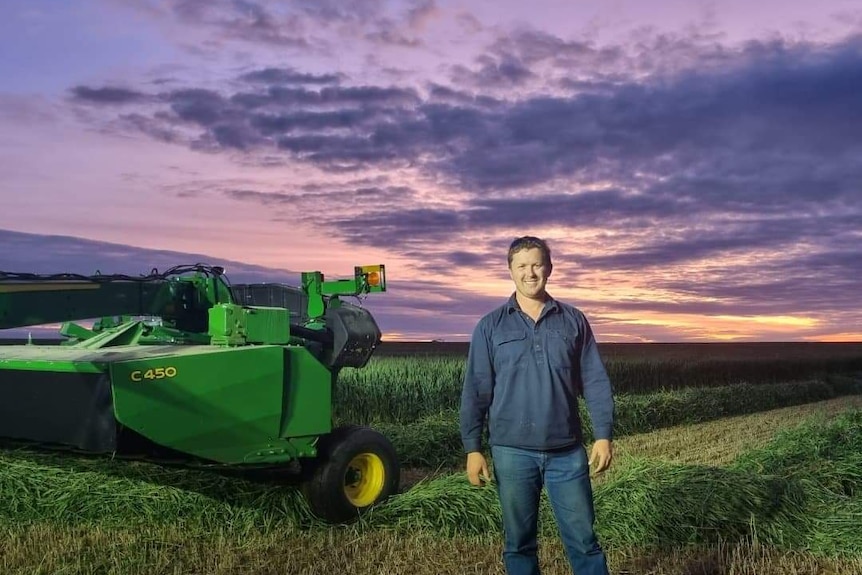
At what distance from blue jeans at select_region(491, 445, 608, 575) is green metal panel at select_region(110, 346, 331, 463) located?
261 centimetres

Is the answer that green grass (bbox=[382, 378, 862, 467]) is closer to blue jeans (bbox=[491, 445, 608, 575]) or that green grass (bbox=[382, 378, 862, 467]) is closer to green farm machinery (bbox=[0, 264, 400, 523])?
green farm machinery (bbox=[0, 264, 400, 523])

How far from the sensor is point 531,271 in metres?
4.05

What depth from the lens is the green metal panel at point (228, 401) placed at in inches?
222

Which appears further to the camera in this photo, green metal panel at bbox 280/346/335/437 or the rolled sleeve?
green metal panel at bbox 280/346/335/437

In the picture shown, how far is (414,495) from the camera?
696cm

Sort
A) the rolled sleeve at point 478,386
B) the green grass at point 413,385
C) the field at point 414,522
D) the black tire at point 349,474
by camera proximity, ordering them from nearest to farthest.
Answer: the rolled sleeve at point 478,386
the field at point 414,522
the black tire at point 349,474
the green grass at point 413,385

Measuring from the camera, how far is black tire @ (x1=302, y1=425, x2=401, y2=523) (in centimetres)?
688

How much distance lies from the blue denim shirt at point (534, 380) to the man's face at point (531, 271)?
0.12 metres

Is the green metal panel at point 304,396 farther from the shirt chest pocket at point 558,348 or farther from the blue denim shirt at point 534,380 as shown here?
the shirt chest pocket at point 558,348

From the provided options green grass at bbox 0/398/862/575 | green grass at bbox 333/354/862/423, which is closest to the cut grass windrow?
green grass at bbox 0/398/862/575

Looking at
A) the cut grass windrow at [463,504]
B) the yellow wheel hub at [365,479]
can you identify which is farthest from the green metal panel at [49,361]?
the yellow wheel hub at [365,479]

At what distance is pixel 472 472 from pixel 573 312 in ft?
2.92

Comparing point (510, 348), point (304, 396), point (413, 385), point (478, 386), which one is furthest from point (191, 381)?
point (413, 385)

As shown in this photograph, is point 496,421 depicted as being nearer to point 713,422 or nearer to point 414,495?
point 414,495
